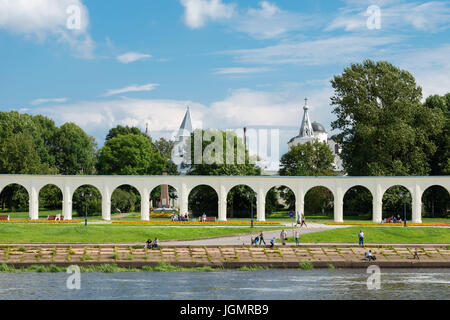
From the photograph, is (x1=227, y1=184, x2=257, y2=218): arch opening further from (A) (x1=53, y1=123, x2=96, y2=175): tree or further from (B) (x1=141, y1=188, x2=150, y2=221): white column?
(A) (x1=53, y1=123, x2=96, y2=175): tree

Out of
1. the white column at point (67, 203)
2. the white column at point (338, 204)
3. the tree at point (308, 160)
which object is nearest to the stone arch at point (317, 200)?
the tree at point (308, 160)

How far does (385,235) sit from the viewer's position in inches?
1949

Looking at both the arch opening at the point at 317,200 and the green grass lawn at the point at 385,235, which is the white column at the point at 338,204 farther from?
the arch opening at the point at 317,200

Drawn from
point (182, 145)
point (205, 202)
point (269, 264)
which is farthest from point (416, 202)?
point (182, 145)

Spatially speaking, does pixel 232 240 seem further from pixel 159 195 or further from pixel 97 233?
pixel 159 195

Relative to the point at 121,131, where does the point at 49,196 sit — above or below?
below

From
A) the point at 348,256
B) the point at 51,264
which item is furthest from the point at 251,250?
the point at 51,264

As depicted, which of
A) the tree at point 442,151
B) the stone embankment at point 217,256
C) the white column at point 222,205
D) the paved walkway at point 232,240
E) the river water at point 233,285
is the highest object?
the tree at point 442,151

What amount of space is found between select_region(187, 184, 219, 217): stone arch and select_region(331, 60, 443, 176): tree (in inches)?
598

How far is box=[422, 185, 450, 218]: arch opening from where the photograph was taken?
71.5m

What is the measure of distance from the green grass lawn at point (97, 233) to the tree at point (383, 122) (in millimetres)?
23394

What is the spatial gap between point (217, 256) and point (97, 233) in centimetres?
1038

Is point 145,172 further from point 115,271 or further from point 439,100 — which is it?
point 115,271

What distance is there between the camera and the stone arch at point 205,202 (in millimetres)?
76938
